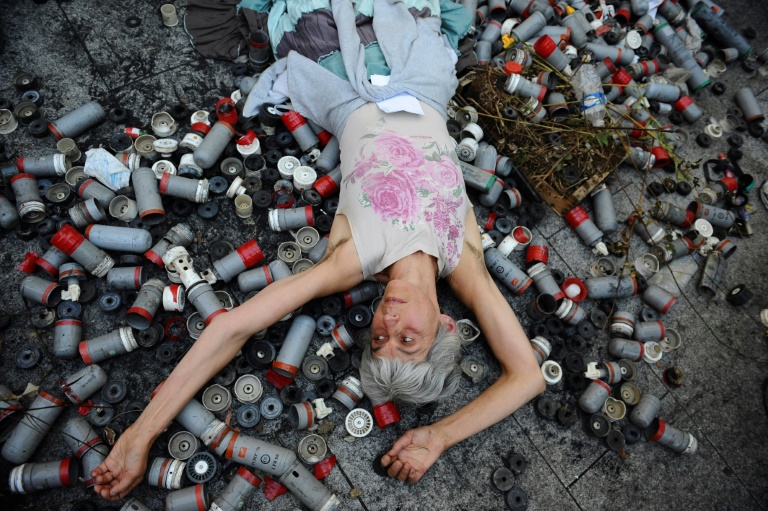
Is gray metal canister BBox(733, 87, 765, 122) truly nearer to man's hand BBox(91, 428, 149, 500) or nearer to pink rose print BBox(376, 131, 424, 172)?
pink rose print BBox(376, 131, 424, 172)

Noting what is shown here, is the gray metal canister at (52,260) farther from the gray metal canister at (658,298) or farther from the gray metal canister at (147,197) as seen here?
the gray metal canister at (658,298)

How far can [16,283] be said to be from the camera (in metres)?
3.72

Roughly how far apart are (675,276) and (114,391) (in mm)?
4719

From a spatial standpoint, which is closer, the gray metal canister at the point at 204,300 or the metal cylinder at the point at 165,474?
the metal cylinder at the point at 165,474

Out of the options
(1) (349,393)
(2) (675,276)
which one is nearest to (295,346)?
(1) (349,393)

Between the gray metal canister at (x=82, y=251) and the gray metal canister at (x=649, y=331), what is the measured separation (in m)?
4.23

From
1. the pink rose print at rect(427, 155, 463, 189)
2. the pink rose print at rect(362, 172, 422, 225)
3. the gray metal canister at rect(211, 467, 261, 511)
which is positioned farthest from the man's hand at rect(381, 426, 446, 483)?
the pink rose print at rect(427, 155, 463, 189)

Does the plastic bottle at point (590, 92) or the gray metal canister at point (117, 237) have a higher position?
the plastic bottle at point (590, 92)

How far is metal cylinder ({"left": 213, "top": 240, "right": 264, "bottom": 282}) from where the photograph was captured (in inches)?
148

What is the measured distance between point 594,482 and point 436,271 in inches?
78.3

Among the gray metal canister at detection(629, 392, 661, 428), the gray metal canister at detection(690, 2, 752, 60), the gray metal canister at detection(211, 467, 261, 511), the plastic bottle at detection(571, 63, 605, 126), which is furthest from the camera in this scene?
the gray metal canister at detection(690, 2, 752, 60)

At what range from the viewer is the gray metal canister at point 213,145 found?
13.4 ft

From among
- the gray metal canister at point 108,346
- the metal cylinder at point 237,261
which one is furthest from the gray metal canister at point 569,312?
the gray metal canister at point 108,346

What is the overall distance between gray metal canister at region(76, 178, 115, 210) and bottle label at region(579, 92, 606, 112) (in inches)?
171
